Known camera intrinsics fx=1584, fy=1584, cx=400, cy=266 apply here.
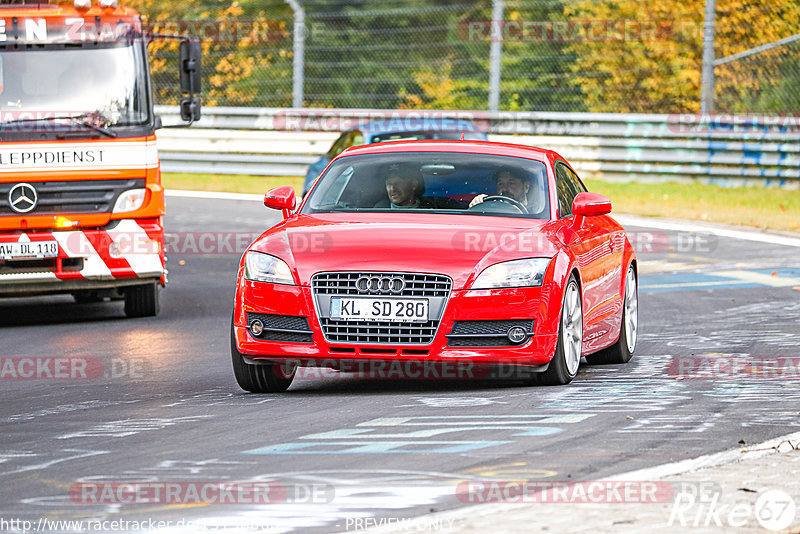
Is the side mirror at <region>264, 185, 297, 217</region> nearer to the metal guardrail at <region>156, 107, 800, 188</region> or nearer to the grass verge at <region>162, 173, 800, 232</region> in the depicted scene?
the grass verge at <region>162, 173, 800, 232</region>

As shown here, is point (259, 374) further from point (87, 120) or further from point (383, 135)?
point (383, 135)

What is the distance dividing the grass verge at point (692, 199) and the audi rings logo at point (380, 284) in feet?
43.1

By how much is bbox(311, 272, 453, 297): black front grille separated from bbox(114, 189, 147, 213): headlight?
533cm

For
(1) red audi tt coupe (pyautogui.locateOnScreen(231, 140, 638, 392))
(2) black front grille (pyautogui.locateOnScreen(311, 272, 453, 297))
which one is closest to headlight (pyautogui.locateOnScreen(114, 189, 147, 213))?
(1) red audi tt coupe (pyautogui.locateOnScreen(231, 140, 638, 392))

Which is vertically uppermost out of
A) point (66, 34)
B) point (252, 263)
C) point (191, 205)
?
point (66, 34)

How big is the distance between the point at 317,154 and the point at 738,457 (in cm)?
2348

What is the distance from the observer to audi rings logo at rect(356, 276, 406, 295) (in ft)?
28.2

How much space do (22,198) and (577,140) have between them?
16.2 metres

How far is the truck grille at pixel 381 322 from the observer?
8.59m

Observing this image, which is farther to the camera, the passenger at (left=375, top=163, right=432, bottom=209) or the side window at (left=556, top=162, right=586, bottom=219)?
the side window at (left=556, top=162, right=586, bottom=219)

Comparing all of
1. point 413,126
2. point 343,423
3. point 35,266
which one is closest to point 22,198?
point 35,266

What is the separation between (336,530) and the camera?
5551 mm

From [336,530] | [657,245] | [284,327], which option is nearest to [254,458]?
[336,530]

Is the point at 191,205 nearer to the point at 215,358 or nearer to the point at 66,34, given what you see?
the point at 66,34
